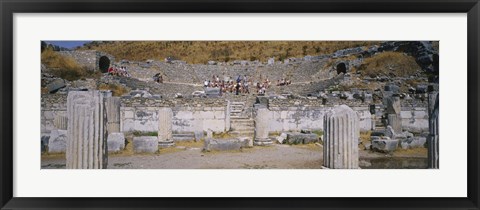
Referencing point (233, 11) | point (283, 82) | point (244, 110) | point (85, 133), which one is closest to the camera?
point (233, 11)

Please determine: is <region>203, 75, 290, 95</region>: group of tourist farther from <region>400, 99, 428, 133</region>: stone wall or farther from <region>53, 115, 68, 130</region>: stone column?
<region>53, 115, 68, 130</region>: stone column

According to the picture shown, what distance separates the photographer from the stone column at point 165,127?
7.98 m

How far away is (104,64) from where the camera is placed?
7.79 m

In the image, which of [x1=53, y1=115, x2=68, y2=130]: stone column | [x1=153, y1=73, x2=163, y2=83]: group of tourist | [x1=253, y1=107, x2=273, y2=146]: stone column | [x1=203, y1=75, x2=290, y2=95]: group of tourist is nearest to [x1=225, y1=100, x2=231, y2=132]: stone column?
[x1=203, y1=75, x2=290, y2=95]: group of tourist

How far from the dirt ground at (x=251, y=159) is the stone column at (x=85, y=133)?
0.18m

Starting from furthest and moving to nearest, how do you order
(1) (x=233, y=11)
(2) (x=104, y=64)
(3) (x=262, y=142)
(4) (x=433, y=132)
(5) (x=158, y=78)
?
(5) (x=158, y=78) → (3) (x=262, y=142) → (2) (x=104, y=64) → (4) (x=433, y=132) → (1) (x=233, y=11)

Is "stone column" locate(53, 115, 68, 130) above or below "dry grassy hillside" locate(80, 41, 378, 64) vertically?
below

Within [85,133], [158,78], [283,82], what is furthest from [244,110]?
[85,133]

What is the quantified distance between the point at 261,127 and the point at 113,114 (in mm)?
2526

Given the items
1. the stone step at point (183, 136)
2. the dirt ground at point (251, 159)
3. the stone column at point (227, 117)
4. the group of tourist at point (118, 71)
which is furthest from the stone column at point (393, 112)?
the group of tourist at point (118, 71)

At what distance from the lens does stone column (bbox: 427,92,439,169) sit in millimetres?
7273

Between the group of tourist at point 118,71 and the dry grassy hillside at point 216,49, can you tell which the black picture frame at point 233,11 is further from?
the group of tourist at point 118,71

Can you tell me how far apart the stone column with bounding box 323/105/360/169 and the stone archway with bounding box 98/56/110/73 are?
3.68 m

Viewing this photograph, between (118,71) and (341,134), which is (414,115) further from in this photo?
(118,71)
